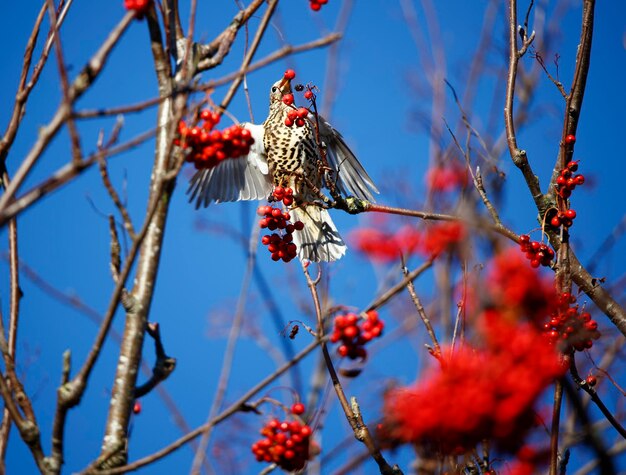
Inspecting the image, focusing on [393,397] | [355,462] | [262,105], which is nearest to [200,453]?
[393,397]

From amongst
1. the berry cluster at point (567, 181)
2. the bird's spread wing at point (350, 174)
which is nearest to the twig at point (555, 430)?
the berry cluster at point (567, 181)

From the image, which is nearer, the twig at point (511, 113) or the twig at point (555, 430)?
the twig at point (555, 430)

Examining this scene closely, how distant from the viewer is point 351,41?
138 inches

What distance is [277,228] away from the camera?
3.25 metres

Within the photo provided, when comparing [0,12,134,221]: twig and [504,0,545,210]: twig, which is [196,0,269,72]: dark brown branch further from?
[504,0,545,210]: twig

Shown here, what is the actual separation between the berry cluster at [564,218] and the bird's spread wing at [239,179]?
231 cm

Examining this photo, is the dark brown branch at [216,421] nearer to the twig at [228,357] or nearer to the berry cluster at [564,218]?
the twig at [228,357]

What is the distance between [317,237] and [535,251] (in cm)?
208

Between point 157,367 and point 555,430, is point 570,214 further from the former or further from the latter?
point 157,367

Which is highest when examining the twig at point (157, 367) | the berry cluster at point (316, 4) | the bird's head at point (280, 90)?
the bird's head at point (280, 90)

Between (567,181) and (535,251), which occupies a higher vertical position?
(567,181)

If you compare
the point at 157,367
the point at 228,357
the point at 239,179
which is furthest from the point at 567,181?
the point at 239,179

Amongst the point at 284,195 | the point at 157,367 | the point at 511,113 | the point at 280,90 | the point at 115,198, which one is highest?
the point at 280,90

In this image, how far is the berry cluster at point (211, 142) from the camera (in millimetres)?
1760
